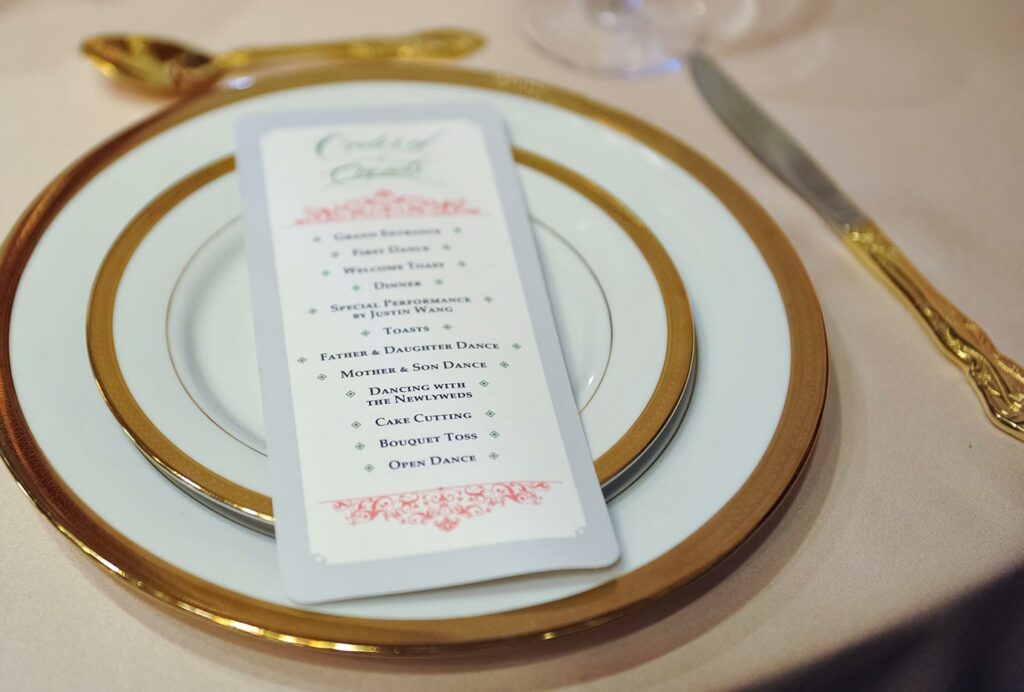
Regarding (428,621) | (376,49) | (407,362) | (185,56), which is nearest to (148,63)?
(185,56)

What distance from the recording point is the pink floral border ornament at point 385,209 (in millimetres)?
563

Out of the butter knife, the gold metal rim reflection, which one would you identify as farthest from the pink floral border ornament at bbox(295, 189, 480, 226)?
the butter knife

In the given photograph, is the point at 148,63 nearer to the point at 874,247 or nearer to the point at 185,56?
the point at 185,56

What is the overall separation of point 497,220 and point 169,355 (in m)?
0.21

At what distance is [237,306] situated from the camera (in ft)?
1.71

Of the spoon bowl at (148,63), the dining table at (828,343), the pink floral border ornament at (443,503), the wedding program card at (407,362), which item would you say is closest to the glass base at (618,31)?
the dining table at (828,343)

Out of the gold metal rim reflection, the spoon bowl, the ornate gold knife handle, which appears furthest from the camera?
the spoon bowl

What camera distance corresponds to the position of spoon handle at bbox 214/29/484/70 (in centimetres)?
71

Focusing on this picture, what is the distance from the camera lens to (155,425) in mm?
436

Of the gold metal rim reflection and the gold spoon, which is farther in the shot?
the gold spoon

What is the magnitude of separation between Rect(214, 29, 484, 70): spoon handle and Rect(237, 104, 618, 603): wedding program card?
13 cm

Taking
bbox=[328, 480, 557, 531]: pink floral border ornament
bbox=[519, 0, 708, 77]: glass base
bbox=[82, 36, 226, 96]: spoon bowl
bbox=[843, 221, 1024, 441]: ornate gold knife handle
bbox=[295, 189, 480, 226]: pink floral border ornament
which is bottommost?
bbox=[843, 221, 1024, 441]: ornate gold knife handle

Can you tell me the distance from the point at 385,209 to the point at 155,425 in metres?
0.20

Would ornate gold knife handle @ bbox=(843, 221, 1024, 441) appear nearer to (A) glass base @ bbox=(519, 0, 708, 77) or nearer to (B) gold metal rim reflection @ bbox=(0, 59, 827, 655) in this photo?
(B) gold metal rim reflection @ bbox=(0, 59, 827, 655)
